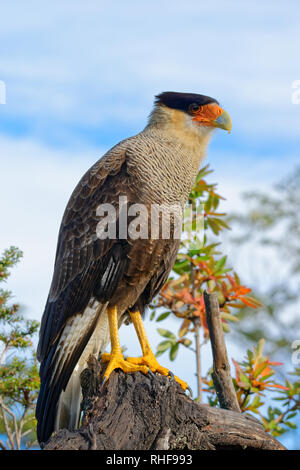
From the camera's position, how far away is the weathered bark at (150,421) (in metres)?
2.80

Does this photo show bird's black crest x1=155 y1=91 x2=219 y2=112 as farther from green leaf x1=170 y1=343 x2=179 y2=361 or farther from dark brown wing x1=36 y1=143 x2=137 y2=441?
green leaf x1=170 y1=343 x2=179 y2=361

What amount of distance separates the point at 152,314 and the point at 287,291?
40.1 ft

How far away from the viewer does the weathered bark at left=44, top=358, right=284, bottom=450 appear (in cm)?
280

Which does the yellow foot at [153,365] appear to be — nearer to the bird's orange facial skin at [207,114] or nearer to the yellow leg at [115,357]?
the yellow leg at [115,357]

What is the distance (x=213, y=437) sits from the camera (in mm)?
3225

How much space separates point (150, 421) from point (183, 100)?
224 centimetres

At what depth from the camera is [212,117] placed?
3.86m

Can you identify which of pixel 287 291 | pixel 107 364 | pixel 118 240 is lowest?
pixel 107 364

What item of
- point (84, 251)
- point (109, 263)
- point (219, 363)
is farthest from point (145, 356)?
point (84, 251)

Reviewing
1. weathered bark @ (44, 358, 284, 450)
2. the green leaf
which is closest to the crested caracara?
weathered bark @ (44, 358, 284, 450)

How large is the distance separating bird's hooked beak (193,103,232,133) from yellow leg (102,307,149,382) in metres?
1.49

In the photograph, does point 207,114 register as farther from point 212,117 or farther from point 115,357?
point 115,357
